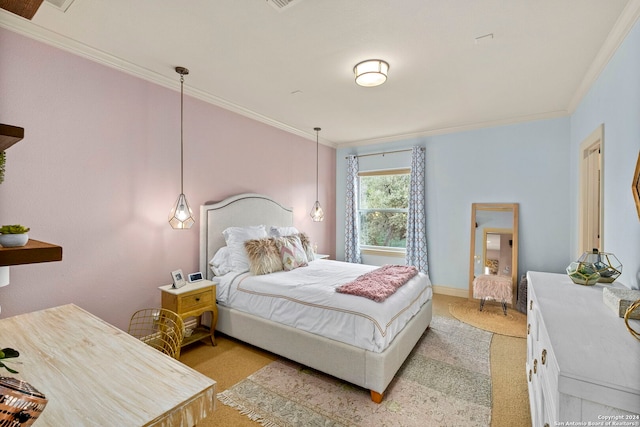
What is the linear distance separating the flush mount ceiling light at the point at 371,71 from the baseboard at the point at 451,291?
133 inches

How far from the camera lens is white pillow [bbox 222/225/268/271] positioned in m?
3.14

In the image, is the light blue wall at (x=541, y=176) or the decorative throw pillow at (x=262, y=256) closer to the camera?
the light blue wall at (x=541, y=176)

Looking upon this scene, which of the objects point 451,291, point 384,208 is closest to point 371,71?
point 384,208

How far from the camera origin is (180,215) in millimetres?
2809

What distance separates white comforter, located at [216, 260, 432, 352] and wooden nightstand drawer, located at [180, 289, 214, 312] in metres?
0.18

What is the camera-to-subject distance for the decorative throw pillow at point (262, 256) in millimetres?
3031

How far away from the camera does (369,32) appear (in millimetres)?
2090

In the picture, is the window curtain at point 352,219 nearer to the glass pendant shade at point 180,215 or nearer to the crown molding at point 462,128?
the crown molding at point 462,128

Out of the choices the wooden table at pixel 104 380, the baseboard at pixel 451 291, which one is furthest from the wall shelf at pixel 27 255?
the baseboard at pixel 451 291

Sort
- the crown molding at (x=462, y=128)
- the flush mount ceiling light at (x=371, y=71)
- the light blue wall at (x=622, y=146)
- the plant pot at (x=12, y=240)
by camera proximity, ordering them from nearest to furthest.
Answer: the plant pot at (x=12, y=240)
the light blue wall at (x=622, y=146)
the flush mount ceiling light at (x=371, y=71)
the crown molding at (x=462, y=128)

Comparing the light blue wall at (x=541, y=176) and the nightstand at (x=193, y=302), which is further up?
the light blue wall at (x=541, y=176)

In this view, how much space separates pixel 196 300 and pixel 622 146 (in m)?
3.54

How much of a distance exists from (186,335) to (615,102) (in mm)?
4046

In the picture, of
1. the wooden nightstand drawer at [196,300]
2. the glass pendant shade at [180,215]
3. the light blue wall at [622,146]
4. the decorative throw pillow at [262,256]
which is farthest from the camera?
the decorative throw pillow at [262,256]
